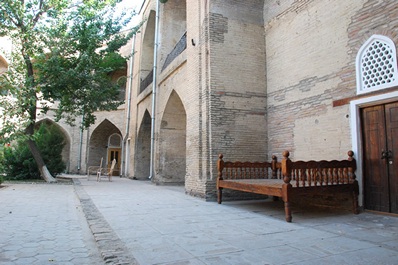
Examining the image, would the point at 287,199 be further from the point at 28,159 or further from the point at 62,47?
the point at 28,159

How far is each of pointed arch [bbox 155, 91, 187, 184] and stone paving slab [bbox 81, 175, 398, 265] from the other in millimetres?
5643

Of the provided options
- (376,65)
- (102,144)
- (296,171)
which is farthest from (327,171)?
(102,144)

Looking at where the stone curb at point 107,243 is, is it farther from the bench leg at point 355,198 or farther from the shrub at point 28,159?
the shrub at point 28,159

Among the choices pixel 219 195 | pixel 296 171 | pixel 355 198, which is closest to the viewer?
pixel 296 171

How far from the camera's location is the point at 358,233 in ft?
12.3

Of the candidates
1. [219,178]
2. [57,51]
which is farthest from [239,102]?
[57,51]

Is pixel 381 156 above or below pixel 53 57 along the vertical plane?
below

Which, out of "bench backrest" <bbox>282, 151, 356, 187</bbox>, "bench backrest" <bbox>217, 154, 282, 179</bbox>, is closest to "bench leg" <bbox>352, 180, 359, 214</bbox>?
"bench backrest" <bbox>282, 151, 356, 187</bbox>

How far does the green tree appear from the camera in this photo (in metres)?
10.2

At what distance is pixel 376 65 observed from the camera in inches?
195

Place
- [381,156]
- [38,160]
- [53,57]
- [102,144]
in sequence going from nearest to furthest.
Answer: [381,156] → [53,57] → [38,160] → [102,144]

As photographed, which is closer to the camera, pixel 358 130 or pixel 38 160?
pixel 358 130

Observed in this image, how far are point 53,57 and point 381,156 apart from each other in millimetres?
9960

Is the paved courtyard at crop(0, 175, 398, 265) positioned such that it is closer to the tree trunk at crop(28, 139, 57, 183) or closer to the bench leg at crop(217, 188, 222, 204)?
the bench leg at crop(217, 188, 222, 204)
